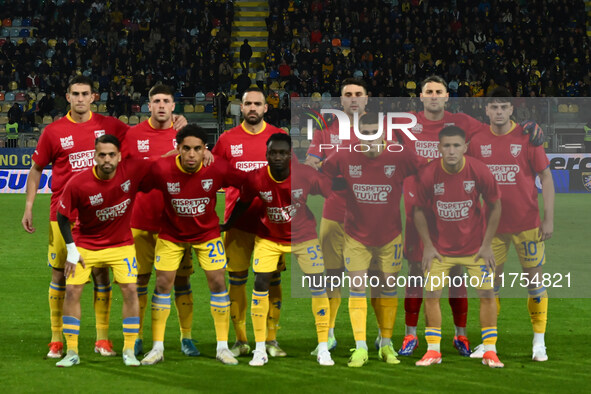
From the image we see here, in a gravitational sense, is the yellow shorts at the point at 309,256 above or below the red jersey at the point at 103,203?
below

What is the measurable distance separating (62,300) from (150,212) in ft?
3.54

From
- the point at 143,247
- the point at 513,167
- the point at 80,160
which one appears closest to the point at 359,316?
the point at 513,167

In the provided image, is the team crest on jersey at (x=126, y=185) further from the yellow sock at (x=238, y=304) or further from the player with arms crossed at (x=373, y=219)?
the player with arms crossed at (x=373, y=219)

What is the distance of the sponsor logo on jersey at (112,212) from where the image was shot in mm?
7484

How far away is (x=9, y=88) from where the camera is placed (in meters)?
29.8

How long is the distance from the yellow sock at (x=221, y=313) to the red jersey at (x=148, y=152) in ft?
2.99

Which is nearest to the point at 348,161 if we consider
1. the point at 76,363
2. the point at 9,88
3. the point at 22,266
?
the point at 76,363

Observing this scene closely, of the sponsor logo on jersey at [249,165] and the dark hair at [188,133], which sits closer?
the dark hair at [188,133]

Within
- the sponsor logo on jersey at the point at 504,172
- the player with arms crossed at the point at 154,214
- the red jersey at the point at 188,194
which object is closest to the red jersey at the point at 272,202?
the red jersey at the point at 188,194

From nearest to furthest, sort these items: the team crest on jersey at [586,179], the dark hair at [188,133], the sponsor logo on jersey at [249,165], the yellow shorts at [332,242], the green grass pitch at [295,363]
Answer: the green grass pitch at [295,363] → the dark hair at [188,133] → the sponsor logo on jersey at [249,165] → the yellow shorts at [332,242] → the team crest on jersey at [586,179]

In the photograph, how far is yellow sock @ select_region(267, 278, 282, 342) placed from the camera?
8078 mm

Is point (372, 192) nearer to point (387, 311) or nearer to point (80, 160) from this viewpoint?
point (387, 311)

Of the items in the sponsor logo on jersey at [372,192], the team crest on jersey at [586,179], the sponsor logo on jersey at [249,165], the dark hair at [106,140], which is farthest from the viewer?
the team crest on jersey at [586,179]

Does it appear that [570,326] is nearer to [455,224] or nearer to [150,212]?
[455,224]
